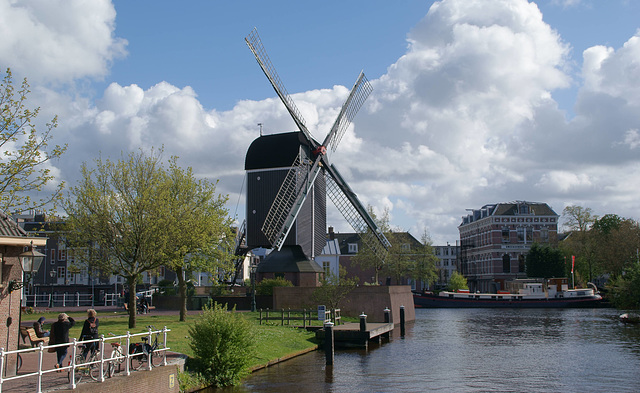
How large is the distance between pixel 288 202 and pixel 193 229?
1422 centimetres

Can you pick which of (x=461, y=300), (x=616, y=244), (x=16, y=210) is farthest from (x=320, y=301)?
(x=616, y=244)

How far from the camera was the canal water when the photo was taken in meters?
20.4

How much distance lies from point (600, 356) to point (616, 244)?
5633cm

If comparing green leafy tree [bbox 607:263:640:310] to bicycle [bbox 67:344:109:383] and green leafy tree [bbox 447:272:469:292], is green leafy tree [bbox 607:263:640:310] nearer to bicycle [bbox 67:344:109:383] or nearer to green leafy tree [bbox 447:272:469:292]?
green leafy tree [bbox 447:272:469:292]

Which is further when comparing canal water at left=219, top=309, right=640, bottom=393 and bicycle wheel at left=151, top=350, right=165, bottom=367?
canal water at left=219, top=309, right=640, bottom=393

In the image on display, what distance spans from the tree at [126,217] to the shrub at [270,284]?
14869mm

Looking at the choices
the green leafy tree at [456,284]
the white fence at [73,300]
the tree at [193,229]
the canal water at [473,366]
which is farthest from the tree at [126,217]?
the green leafy tree at [456,284]

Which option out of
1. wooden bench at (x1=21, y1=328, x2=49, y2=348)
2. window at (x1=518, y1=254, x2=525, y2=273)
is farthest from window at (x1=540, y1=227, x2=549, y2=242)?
wooden bench at (x1=21, y1=328, x2=49, y2=348)

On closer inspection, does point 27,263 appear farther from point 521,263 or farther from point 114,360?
point 521,263

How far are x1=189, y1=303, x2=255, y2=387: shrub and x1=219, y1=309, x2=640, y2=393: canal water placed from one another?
56 centimetres

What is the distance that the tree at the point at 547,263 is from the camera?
89.1m

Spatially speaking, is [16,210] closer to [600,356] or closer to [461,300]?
[600,356]

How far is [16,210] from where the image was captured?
1811 cm

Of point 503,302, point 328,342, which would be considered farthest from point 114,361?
point 503,302
